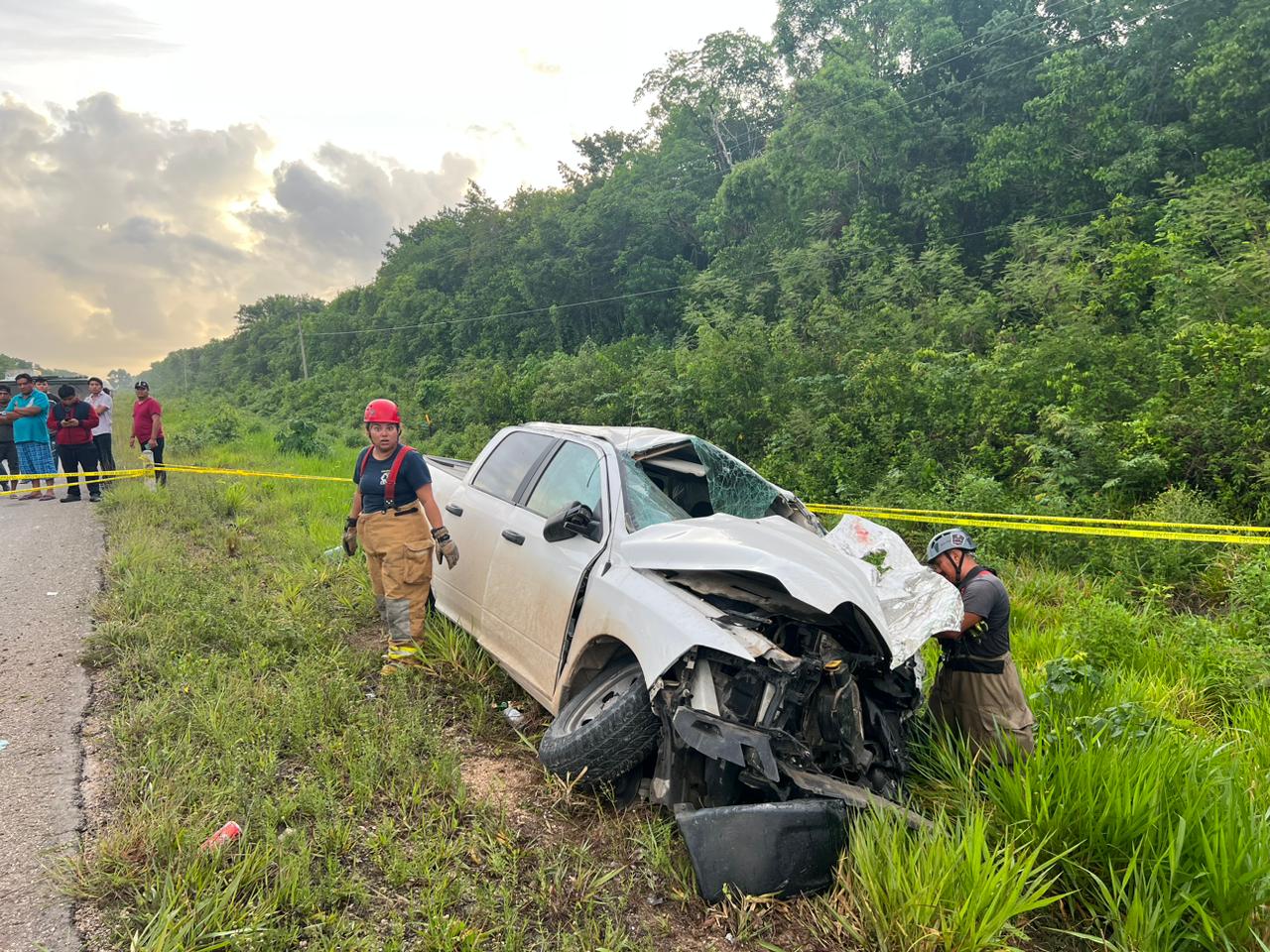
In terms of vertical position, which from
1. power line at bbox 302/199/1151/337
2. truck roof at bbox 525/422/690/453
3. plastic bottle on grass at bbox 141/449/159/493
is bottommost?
plastic bottle on grass at bbox 141/449/159/493

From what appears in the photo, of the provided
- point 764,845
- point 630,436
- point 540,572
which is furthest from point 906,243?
point 764,845

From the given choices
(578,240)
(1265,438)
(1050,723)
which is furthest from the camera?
(578,240)

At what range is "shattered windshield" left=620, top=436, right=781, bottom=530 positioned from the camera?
4285 mm

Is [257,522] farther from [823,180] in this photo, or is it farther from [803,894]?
[823,180]

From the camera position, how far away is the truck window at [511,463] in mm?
4555

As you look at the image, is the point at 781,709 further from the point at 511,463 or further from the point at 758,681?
the point at 511,463

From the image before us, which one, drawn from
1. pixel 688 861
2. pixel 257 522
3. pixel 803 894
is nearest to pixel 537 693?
pixel 688 861

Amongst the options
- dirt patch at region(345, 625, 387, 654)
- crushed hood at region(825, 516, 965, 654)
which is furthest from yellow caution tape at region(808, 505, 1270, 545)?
dirt patch at region(345, 625, 387, 654)

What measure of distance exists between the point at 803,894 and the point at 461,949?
1.19 m

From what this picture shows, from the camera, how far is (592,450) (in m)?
4.17

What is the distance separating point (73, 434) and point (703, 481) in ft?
30.0

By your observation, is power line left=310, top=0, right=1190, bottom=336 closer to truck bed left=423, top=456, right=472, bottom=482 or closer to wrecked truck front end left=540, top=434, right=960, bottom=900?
truck bed left=423, top=456, right=472, bottom=482

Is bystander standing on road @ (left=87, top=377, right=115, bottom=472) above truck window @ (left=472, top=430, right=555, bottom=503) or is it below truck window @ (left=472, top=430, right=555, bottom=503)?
above

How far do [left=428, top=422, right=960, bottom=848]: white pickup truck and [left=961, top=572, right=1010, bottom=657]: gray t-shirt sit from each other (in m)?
0.37
